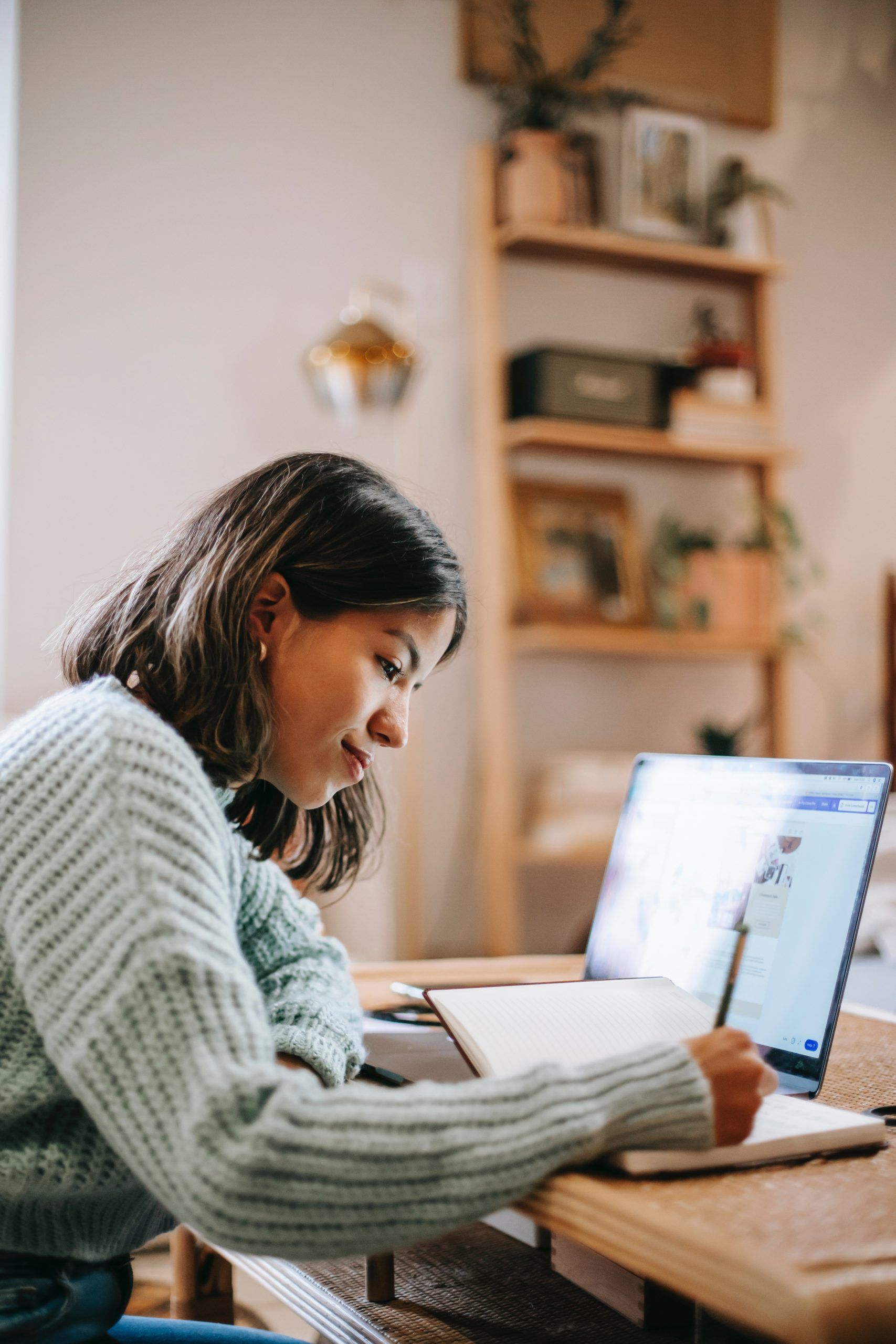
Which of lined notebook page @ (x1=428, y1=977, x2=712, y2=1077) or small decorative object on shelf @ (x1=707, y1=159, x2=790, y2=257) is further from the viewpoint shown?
small decorative object on shelf @ (x1=707, y1=159, x2=790, y2=257)

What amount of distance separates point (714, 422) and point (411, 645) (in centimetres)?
239

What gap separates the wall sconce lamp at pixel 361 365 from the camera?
267 cm

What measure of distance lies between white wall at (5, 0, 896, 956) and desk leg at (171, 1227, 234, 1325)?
1.26 metres

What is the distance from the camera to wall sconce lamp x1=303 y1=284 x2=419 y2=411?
105 inches

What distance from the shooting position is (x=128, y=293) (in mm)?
2816

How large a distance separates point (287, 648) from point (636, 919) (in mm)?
423

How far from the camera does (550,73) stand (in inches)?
124

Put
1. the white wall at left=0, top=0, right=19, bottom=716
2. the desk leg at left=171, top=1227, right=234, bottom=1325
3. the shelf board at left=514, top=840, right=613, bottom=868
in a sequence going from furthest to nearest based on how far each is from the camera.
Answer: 1. the shelf board at left=514, top=840, right=613, bottom=868
2. the white wall at left=0, top=0, right=19, bottom=716
3. the desk leg at left=171, top=1227, right=234, bottom=1325

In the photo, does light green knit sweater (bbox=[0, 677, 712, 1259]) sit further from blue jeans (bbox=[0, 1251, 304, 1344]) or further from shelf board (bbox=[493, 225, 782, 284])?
shelf board (bbox=[493, 225, 782, 284])

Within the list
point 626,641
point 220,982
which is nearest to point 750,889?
point 220,982

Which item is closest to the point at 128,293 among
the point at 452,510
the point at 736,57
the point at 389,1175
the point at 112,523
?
the point at 112,523

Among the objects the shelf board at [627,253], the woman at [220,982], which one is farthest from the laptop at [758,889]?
the shelf board at [627,253]

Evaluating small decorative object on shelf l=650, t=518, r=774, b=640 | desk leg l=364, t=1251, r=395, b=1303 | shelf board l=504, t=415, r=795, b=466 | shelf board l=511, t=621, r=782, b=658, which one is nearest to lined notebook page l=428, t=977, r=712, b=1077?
desk leg l=364, t=1251, r=395, b=1303

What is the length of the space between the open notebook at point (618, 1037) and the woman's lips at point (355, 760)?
0.70 ft
